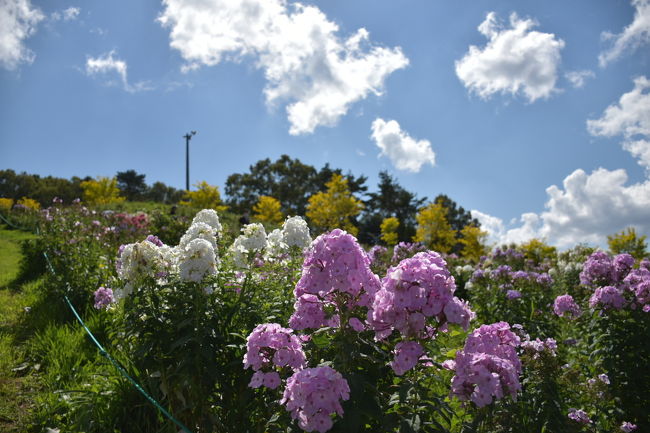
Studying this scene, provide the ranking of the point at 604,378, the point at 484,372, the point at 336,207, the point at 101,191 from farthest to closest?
the point at 101,191
the point at 336,207
the point at 604,378
the point at 484,372

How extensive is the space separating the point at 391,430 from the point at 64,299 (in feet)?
18.7

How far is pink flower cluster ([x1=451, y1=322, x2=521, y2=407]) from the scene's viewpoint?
1.80 metres

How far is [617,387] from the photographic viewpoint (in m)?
3.70

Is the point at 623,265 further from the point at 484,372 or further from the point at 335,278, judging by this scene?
the point at 335,278

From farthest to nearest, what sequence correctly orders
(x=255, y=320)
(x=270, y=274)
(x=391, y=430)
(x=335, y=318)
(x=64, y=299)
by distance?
(x=64, y=299) < (x=270, y=274) < (x=255, y=320) < (x=335, y=318) < (x=391, y=430)

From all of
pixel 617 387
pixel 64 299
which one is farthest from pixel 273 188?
pixel 617 387

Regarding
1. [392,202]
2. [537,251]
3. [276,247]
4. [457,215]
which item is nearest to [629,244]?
[537,251]

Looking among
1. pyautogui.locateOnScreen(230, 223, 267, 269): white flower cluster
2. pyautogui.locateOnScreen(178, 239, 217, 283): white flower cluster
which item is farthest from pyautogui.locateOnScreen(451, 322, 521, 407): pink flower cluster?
pyautogui.locateOnScreen(230, 223, 267, 269): white flower cluster

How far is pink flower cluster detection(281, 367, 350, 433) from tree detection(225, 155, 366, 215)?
4118 centimetres

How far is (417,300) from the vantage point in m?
1.87

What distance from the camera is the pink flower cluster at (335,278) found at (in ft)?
6.74

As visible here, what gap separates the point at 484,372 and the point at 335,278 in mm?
755

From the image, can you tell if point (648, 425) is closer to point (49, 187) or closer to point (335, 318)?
point (335, 318)

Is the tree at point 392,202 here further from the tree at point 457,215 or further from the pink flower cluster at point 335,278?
the pink flower cluster at point 335,278
